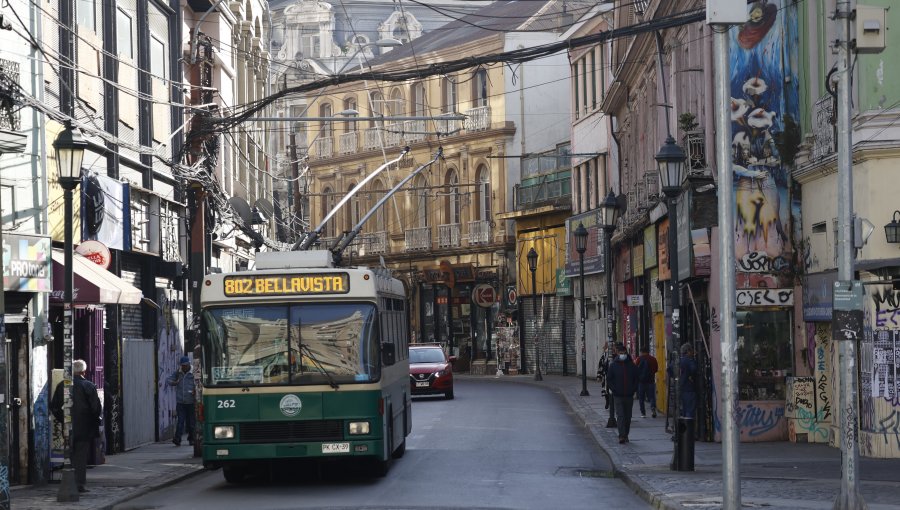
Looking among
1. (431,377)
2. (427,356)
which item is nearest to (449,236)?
(427,356)

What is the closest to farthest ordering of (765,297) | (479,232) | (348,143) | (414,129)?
(765,297)
(479,232)
(414,129)
(348,143)

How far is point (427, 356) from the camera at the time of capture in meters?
44.3

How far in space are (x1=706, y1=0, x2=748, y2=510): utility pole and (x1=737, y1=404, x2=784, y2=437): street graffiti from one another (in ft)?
40.1

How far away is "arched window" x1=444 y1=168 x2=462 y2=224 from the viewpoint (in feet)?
230

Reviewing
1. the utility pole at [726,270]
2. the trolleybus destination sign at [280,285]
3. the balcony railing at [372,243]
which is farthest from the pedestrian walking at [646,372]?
the balcony railing at [372,243]

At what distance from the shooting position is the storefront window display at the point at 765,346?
26312 millimetres

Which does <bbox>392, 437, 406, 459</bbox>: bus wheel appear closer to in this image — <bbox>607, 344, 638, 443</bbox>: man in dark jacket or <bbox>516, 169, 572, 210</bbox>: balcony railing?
<bbox>607, 344, 638, 443</bbox>: man in dark jacket

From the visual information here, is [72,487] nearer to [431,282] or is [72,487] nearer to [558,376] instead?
[558,376]

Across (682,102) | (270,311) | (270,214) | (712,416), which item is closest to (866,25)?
(270,311)

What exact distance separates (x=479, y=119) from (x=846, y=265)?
178ft

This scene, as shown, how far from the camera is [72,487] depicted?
59.8 ft

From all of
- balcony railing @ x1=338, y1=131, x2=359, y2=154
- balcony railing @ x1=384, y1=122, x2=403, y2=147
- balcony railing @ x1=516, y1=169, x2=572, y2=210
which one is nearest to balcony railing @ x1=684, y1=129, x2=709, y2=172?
balcony railing @ x1=516, y1=169, x2=572, y2=210

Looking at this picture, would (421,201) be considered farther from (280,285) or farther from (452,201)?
(280,285)

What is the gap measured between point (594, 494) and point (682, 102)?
1579cm
